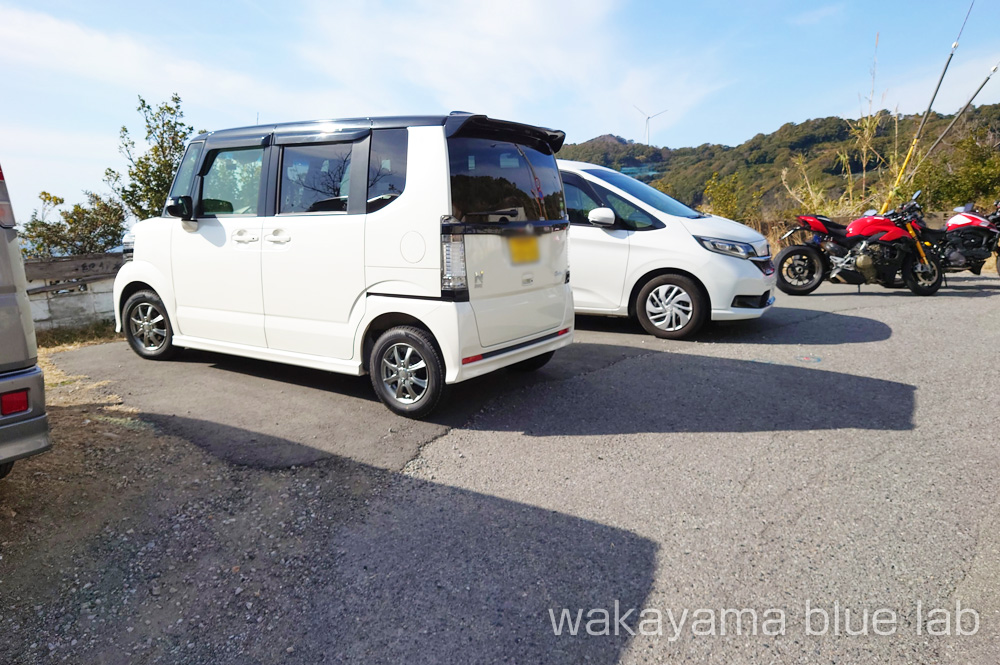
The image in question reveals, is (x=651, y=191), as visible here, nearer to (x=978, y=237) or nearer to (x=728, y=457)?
(x=728, y=457)

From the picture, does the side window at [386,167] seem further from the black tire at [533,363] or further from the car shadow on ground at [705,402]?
the black tire at [533,363]

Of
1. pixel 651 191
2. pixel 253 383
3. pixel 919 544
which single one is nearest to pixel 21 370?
pixel 253 383

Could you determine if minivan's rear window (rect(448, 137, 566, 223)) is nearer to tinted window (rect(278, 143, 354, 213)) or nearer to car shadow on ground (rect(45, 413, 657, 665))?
tinted window (rect(278, 143, 354, 213))

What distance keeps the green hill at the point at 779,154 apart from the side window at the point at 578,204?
3.24 feet

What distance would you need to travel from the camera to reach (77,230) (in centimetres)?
1078

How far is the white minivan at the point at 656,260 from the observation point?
636 centimetres

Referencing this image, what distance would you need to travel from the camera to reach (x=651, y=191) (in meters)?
7.22

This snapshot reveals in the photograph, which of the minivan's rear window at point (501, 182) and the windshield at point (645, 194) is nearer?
the minivan's rear window at point (501, 182)

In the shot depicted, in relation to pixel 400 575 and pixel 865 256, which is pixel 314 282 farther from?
pixel 865 256

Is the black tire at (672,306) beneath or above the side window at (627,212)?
beneath

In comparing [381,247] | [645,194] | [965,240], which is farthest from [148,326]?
[965,240]

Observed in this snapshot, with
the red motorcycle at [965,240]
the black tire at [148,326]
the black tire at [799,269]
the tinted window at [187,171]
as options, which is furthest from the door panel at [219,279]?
the red motorcycle at [965,240]

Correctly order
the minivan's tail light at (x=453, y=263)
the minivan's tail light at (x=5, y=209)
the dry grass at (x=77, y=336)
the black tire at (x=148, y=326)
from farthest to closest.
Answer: the dry grass at (x=77, y=336), the black tire at (x=148, y=326), the minivan's tail light at (x=453, y=263), the minivan's tail light at (x=5, y=209)

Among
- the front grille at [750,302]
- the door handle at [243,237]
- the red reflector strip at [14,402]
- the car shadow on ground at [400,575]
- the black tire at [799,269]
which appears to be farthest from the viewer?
the black tire at [799,269]
